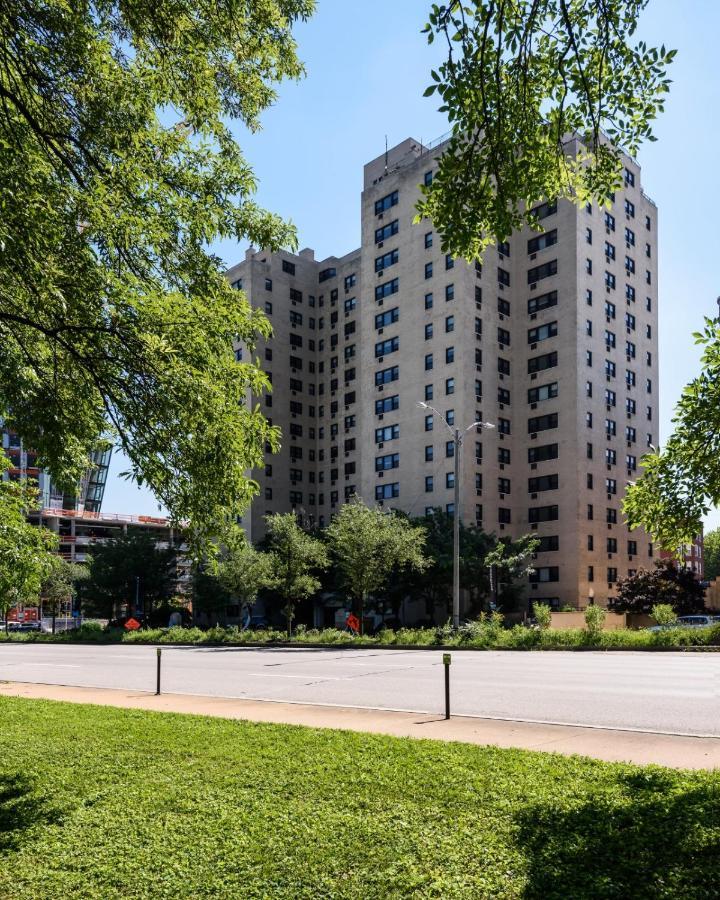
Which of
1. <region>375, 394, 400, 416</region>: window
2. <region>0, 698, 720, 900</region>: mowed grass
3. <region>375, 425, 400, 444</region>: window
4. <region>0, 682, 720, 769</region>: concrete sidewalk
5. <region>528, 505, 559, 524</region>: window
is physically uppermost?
<region>375, 394, 400, 416</region>: window

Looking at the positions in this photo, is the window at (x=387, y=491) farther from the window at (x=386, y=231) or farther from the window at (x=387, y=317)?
the window at (x=386, y=231)

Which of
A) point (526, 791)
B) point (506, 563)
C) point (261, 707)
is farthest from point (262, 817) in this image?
point (506, 563)

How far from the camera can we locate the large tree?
721cm

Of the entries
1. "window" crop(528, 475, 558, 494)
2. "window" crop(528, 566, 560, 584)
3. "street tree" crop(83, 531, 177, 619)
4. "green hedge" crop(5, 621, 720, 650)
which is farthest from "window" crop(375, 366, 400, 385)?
"green hedge" crop(5, 621, 720, 650)

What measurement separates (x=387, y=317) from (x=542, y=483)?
1996 centimetres

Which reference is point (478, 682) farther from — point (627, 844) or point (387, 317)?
point (387, 317)

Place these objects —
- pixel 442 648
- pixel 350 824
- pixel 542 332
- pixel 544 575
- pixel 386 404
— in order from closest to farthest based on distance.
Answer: pixel 350 824
pixel 442 648
pixel 544 575
pixel 542 332
pixel 386 404

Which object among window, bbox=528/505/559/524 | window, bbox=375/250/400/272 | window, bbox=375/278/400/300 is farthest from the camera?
window, bbox=375/250/400/272

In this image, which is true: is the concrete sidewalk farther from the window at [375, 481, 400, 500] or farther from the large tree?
the window at [375, 481, 400, 500]

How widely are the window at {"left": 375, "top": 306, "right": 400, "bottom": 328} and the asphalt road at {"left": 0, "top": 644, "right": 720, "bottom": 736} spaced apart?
139 ft

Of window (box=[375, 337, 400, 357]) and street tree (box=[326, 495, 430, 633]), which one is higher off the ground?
window (box=[375, 337, 400, 357])

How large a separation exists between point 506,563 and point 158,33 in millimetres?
45777

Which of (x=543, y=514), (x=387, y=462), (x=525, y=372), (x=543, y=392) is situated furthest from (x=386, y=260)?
(x=543, y=514)

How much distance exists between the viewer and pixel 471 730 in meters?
10.2
